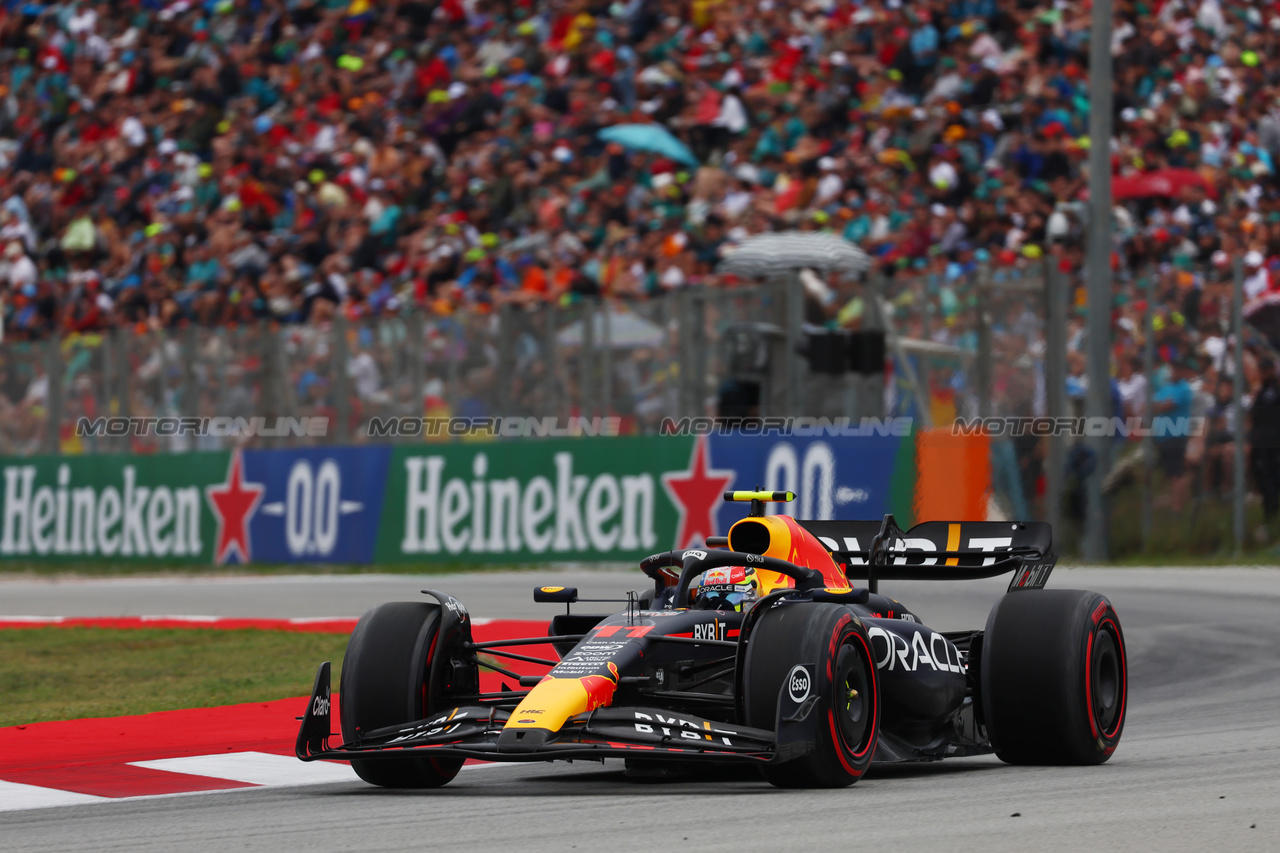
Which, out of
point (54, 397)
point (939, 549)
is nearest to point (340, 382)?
point (54, 397)

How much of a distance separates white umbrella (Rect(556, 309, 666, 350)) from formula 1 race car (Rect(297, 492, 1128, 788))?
1205cm

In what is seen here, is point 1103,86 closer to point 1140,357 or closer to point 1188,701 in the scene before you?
point 1140,357

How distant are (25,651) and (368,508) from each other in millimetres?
8080

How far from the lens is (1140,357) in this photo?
62.4 ft

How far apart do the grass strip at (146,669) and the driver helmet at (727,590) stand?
395 cm

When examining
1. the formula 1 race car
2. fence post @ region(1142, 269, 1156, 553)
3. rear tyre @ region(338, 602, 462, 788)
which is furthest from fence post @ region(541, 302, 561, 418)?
rear tyre @ region(338, 602, 462, 788)

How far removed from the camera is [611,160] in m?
26.9

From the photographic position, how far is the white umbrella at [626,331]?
66.1 feet

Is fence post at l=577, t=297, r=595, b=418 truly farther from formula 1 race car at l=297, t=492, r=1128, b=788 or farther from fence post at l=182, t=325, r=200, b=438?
formula 1 race car at l=297, t=492, r=1128, b=788

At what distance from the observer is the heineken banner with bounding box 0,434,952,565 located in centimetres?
1886

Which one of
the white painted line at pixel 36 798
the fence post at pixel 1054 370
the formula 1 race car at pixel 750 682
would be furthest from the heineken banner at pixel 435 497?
the white painted line at pixel 36 798

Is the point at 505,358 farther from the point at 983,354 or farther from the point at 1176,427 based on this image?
the point at 1176,427

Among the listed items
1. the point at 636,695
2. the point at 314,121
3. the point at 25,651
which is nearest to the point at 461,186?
the point at 314,121

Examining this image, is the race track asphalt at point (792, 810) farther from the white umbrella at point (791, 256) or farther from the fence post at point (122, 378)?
the fence post at point (122, 378)
